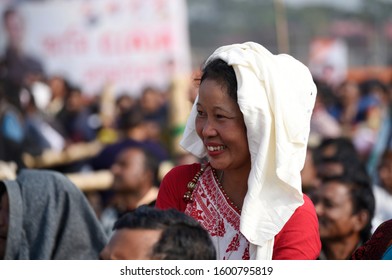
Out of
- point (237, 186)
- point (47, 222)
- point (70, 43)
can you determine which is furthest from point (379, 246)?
point (70, 43)

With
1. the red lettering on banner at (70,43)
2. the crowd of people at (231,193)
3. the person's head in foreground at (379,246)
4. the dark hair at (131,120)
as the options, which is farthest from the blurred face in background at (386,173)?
the red lettering on banner at (70,43)

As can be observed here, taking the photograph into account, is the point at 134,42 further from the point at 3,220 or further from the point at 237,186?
the point at 237,186

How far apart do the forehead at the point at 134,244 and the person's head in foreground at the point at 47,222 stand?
1428mm

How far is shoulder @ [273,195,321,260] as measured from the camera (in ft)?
11.1

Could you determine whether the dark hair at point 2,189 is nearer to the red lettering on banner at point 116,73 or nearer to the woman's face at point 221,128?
the woman's face at point 221,128

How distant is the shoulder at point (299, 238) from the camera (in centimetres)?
338

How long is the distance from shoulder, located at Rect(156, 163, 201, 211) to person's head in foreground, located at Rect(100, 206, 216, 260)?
0.51 m

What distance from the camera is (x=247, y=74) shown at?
11.1ft

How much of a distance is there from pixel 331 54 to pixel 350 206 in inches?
558

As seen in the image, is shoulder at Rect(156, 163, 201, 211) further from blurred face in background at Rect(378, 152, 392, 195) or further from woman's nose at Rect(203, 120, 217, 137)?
blurred face in background at Rect(378, 152, 392, 195)

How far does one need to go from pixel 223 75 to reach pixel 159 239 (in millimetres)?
665
